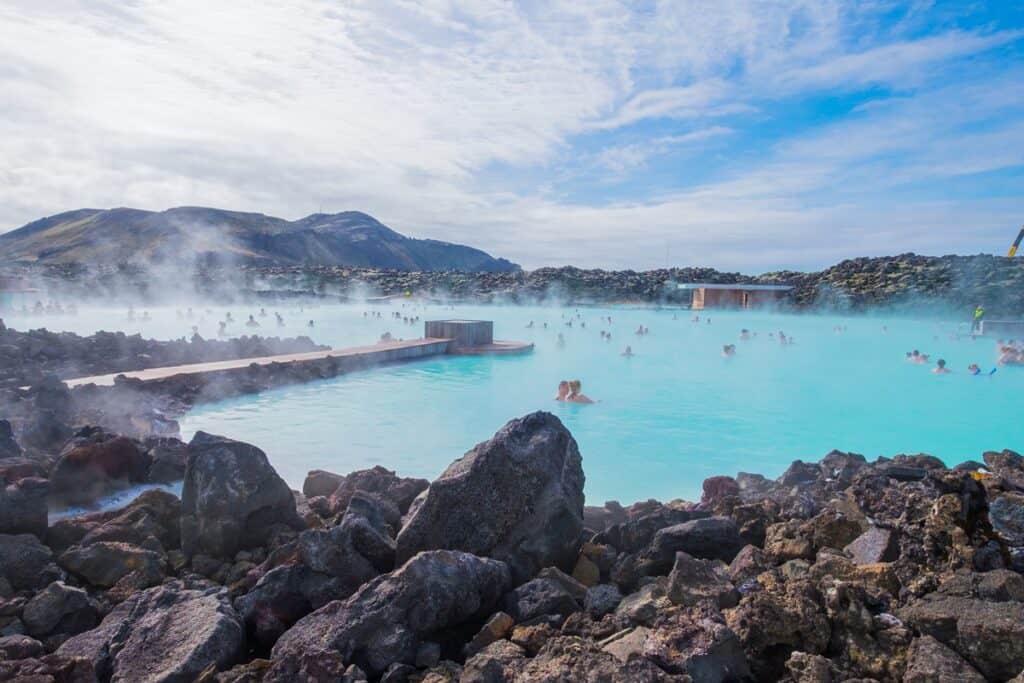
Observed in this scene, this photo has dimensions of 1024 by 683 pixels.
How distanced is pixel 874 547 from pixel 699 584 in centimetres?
88

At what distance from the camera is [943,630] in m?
2.17

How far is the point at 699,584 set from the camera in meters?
2.61

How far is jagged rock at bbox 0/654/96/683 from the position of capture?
2.13m

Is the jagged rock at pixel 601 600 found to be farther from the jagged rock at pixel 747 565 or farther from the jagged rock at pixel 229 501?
the jagged rock at pixel 229 501

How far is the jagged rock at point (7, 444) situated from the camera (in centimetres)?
494

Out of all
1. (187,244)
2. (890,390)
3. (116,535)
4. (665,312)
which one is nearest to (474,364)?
(890,390)

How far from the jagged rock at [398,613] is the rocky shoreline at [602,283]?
32.5 m

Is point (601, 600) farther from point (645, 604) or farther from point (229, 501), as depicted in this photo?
point (229, 501)

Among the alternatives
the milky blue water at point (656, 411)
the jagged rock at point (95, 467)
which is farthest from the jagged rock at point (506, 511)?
the milky blue water at point (656, 411)

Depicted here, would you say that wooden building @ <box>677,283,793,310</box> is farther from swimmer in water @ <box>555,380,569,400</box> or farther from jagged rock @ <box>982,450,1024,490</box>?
jagged rock @ <box>982,450,1024,490</box>

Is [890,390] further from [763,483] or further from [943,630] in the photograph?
[943,630]

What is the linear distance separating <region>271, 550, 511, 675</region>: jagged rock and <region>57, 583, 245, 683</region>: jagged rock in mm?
218

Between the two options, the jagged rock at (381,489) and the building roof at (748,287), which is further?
the building roof at (748,287)

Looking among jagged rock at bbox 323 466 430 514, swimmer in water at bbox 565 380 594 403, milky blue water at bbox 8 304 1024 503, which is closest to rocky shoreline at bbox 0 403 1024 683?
jagged rock at bbox 323 466 430 514
